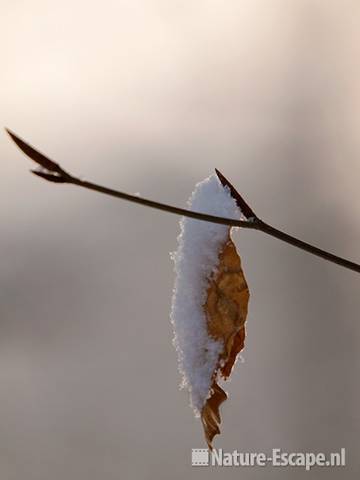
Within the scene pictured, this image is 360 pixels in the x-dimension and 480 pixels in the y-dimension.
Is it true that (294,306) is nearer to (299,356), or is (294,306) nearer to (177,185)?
(299,356)

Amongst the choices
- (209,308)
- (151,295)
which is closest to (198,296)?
(209,308)

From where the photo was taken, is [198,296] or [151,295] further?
[151,295]

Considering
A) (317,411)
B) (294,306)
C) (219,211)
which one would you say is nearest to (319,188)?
(294,306)

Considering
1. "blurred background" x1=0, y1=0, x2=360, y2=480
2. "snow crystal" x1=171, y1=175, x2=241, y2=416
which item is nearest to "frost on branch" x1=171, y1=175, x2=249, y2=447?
"snow crystal" x1=171, y1=175, x2=241, y2=416

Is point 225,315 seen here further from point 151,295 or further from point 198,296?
point 151,295

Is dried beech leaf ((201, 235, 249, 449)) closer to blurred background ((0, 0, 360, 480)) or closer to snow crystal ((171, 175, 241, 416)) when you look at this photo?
snow crystal ((171, 175, 241, 416))

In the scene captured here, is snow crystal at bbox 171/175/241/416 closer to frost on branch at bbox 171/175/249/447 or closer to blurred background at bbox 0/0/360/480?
frost on branch at bbox 171/175/249/447

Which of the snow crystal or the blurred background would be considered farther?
the blurred background
